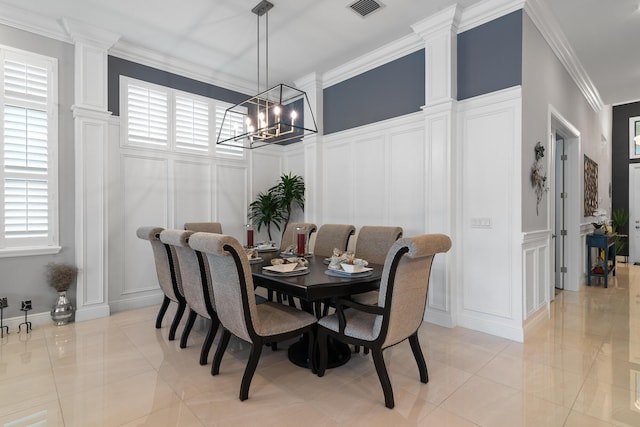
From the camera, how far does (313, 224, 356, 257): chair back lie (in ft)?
12.2

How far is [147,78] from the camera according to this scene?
4.38 m

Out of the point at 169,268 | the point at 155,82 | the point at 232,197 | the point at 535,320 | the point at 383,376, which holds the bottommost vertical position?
the point at 535,320

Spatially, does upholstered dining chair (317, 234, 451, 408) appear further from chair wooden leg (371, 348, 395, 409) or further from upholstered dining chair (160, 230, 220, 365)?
upholstered dining chair (160, 230, 220, 365)

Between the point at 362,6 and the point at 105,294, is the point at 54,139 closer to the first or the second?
the point at 105,294

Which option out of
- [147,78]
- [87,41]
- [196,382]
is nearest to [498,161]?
[196,382]

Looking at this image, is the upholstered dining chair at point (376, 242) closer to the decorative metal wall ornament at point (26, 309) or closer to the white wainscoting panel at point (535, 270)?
the white wainscoting panel at point (535, 270)

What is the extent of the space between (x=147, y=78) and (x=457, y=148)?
4.00 metres

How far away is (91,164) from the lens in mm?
3840

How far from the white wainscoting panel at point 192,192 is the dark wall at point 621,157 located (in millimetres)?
8935

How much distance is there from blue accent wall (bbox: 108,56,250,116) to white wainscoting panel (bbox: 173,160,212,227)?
104 centimetres

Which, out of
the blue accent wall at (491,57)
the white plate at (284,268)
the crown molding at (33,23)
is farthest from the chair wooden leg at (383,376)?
the crown molding at (33,23)

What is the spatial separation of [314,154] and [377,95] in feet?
Answer: 4.22

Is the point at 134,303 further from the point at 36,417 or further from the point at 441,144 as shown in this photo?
the point at 441,144

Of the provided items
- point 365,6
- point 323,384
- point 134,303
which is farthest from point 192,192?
point 323,384
